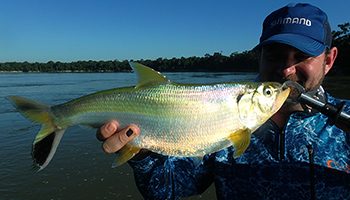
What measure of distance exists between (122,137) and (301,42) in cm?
168

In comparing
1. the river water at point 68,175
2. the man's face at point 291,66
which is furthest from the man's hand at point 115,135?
the river water at point 68,175

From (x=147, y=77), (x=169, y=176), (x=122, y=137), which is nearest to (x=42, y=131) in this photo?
(x=122, y=137)

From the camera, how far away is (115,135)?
9.06 feet

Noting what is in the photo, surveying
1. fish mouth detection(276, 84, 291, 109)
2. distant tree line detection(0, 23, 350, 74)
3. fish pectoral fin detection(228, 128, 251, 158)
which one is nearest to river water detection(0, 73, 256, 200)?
fish pectoral fin detection(228, 128, 251, 158)

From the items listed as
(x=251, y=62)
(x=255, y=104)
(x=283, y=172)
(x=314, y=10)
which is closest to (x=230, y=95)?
(x=255, y=104)

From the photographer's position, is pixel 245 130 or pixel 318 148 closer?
pixel 245 130

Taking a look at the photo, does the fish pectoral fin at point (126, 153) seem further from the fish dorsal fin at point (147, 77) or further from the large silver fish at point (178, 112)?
the fish dorsal fin at point (147, 77)

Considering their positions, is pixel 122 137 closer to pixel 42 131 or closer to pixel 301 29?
pixel 42 131

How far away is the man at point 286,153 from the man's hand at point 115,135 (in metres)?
0.06

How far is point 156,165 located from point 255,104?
3.80ft

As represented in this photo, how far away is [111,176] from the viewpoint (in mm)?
10656

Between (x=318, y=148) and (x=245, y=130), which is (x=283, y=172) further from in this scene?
(x=245, y=130)

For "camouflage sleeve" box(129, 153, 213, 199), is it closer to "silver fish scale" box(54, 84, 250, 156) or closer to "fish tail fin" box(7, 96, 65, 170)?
"silver fish scale" box(54, 84, 250, 156)

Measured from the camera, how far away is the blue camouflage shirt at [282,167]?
9.91 feet
